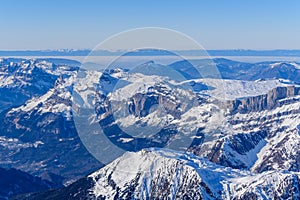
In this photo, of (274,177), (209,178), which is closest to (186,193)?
(209,178)

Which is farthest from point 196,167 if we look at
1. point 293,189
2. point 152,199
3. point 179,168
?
point 293,189

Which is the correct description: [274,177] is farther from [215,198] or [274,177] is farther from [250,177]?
[215,198]

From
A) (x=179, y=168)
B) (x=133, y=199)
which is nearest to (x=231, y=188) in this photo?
(x=179, y=168)

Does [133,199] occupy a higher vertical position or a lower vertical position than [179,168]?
lower

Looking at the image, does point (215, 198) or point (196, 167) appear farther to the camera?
point (196, 167)

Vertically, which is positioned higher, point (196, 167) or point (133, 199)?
point (196, 167)

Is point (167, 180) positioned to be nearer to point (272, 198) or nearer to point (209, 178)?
point (209, 178)

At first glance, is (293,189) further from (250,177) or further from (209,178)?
(209,178)

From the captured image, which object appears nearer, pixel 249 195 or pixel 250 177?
pixel 249 195
